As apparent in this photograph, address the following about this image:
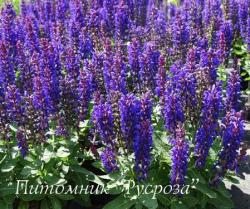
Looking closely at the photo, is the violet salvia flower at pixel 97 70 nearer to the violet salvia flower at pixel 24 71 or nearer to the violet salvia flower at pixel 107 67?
the violet salvia flower at pixel 107 67

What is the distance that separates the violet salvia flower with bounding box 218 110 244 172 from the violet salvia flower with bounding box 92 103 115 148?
4.73 feet

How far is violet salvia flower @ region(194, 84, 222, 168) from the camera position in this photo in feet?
20.1

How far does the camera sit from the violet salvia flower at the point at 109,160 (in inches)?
242

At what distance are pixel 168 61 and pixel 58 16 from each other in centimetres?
343

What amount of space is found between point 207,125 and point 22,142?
244cm

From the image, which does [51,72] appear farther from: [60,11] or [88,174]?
[60,11]

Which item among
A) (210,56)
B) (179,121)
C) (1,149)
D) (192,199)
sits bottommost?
(192,199)

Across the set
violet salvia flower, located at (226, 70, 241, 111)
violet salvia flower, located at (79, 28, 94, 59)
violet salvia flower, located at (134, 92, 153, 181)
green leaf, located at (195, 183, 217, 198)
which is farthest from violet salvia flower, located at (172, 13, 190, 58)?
green leaf, located at (195, 183, 217, 198)

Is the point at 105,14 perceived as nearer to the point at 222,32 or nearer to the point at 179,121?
the point at 222,32

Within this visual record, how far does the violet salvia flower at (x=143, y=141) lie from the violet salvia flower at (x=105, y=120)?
36cm

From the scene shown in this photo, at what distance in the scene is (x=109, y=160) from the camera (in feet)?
20.3

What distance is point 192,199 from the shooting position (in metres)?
6.55

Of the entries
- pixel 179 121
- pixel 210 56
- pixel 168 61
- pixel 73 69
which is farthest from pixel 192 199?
pixel 168 61

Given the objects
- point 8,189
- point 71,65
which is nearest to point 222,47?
point 71,65
